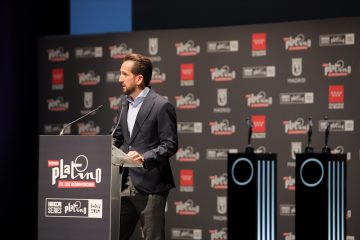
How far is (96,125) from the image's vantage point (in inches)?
318

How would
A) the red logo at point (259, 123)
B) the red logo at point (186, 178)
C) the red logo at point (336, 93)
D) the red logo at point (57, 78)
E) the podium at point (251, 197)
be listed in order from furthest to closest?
the red logo at point (57, 78) < the red logo at point (186, 178) < the red logo at point (259, 123) < the red logo at point (336, 93) < the podium at point (251, 197)

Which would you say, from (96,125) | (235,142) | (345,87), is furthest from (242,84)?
(96,125)

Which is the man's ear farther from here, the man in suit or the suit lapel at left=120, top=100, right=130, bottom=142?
the suit lapel at left=120, top=100, right=130, bottom=142

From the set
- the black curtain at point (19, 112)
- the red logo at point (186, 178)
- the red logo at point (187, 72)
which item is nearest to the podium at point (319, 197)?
the red logo at point (186, 178)

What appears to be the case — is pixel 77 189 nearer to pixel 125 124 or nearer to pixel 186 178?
pixel 125 124

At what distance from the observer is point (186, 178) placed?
7.61 metres

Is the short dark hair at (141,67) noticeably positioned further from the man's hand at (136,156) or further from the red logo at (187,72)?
the red logo at (187,72)

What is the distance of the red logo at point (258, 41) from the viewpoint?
24.4 feet

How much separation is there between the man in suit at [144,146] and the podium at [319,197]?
4.70ft

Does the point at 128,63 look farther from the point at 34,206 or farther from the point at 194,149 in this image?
the point at 34,206

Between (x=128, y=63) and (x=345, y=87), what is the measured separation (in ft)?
10.8

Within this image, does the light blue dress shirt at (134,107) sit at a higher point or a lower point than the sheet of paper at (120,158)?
higher

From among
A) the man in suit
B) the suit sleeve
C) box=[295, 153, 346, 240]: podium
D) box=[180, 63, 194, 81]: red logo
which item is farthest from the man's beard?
box=[180, 63, 194, 81]: red logo

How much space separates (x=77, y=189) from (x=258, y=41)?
13.1 feet
